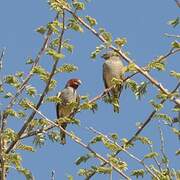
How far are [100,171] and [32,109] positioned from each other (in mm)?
1454

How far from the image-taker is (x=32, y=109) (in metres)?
7.54

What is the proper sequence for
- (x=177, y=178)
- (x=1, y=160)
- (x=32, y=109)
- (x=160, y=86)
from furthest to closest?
(x=32, y=109) < (x=1, y=160) < (x=177, y=178) < (x=160, y=86)

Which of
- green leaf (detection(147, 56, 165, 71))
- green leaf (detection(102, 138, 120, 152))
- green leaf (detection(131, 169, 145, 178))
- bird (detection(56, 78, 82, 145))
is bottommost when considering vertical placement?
green leaf (detection(131, 169, 145, 178))

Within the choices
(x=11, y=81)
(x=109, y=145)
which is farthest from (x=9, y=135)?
(x=109, y=145)

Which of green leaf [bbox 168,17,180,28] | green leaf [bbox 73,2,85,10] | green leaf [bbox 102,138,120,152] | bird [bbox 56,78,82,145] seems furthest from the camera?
bird [bbox 56,78,82,145]

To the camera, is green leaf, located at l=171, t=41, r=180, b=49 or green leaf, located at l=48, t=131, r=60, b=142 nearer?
green leaf, located at l=171, t=41, r=180, b=49

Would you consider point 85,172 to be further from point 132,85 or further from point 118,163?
point 132,85

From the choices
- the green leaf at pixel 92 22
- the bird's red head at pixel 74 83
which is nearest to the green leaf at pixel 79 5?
the green leaf at pixel 92 22

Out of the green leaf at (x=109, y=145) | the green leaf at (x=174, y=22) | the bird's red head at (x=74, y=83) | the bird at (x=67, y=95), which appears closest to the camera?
the green leaf at (x=174, y=22)

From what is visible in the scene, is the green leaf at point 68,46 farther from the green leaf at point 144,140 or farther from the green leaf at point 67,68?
the green leaf at point 144,140

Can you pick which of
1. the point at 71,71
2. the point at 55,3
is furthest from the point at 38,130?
the point at 55,3

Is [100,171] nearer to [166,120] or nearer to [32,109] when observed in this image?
[166,120]

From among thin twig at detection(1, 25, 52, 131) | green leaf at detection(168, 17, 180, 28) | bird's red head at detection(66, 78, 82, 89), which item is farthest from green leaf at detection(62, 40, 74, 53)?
bird's red head at detection(66, 78, 82, 89)

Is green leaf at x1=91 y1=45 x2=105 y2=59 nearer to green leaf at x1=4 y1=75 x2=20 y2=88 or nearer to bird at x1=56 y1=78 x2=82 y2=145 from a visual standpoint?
green leaf at x1=4 y1=75 x2=20 y2=88
